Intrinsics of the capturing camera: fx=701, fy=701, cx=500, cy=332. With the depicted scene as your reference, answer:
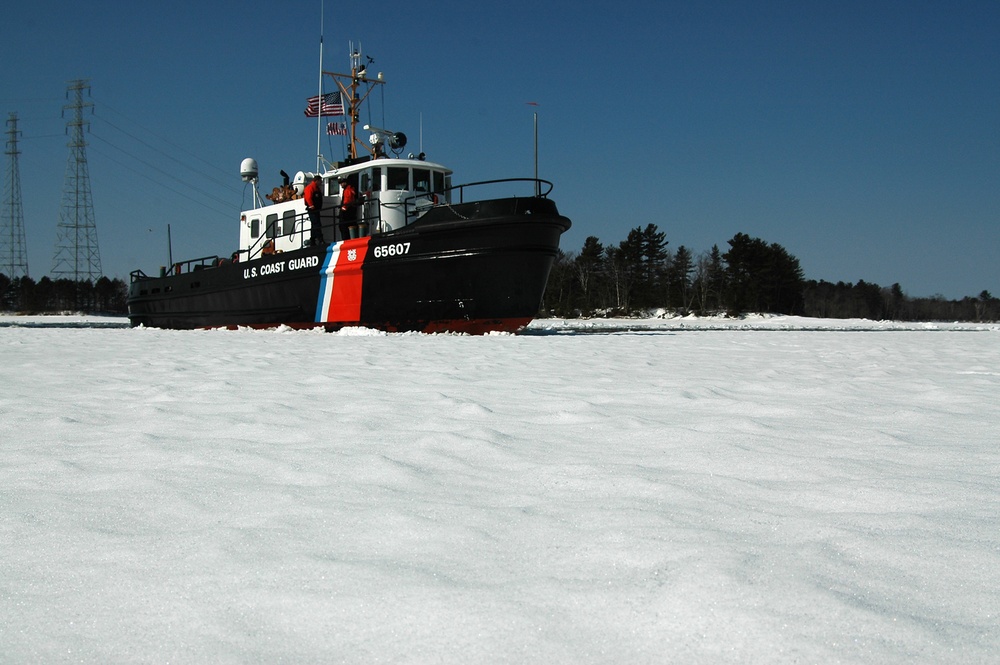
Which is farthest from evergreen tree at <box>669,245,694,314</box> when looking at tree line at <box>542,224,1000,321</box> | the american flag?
the american flag

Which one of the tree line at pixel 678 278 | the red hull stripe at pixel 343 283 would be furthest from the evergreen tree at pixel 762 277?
the red hull stripe at pixel 343 283

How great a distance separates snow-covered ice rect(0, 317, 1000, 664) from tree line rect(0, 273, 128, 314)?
63122mm

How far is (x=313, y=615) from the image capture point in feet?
4.34

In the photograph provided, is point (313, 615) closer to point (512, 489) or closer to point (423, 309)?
point (512, 489)

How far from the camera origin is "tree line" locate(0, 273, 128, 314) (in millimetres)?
57719

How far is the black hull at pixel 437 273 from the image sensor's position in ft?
36.5

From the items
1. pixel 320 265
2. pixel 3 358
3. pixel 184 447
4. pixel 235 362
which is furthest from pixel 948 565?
pixel 320 265

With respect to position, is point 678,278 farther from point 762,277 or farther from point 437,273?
point 437,273

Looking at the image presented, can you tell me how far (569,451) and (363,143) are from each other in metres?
14.1

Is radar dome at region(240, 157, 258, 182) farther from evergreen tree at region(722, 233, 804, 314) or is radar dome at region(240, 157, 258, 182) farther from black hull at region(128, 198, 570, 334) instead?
evergreen tree at region(722, 233, 804, 314)

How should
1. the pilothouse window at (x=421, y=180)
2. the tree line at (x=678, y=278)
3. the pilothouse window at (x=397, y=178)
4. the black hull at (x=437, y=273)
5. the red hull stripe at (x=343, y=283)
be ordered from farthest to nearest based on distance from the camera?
the tree line at (x=678, y=278), the pilothouse window at (x=421, y=180), the pilothouse window at (x=397, y=178), the red hull stripe at (x=343, y=283), the black hull at (x=437, y=273)

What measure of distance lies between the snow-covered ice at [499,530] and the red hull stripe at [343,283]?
26.3ft

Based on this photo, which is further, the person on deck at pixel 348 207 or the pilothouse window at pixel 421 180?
the pilothouse window at pixel 421 180

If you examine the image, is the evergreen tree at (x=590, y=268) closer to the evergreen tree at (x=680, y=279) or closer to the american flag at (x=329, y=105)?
the evergreen tree at (x=680, y=279)
